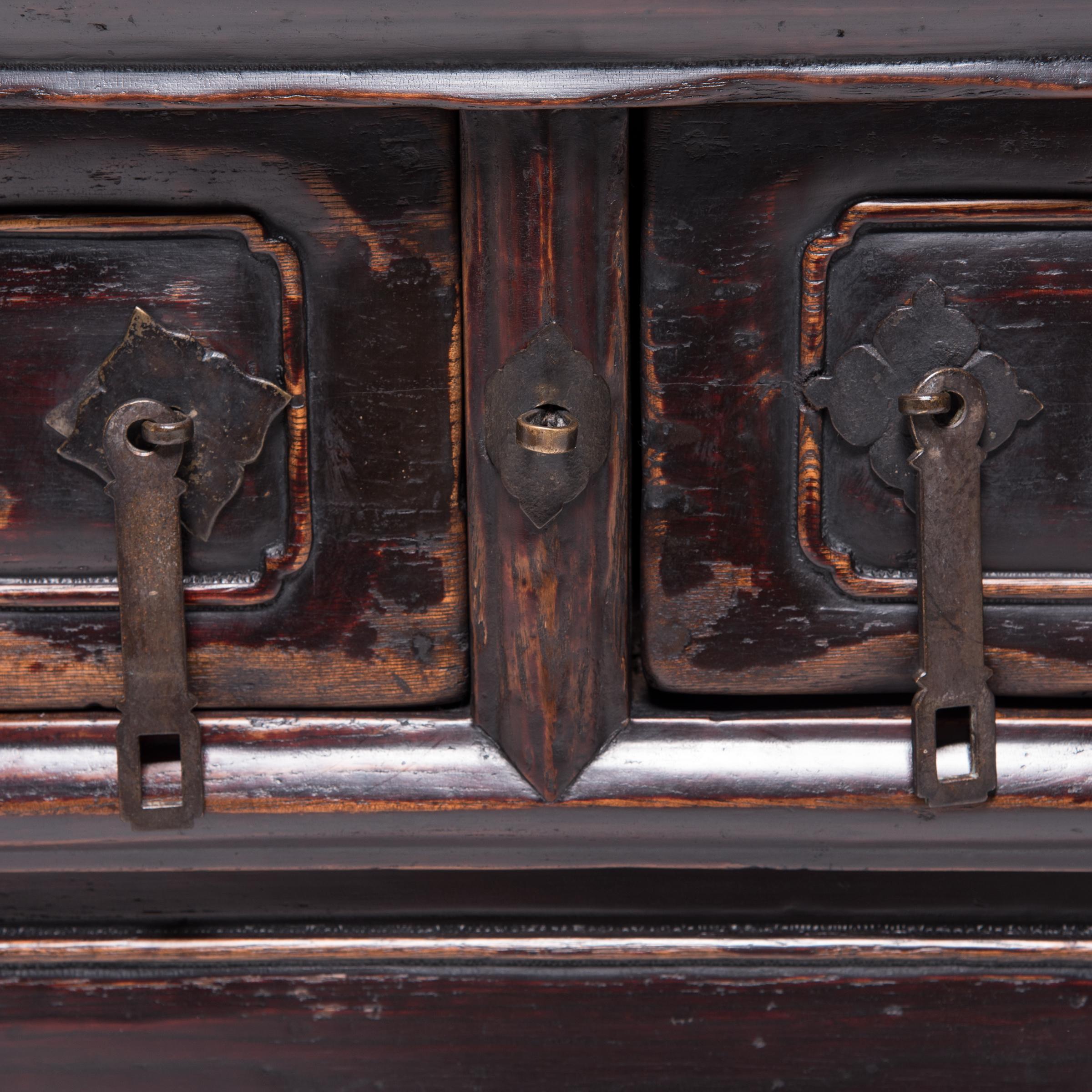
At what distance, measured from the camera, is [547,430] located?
1.45 ft

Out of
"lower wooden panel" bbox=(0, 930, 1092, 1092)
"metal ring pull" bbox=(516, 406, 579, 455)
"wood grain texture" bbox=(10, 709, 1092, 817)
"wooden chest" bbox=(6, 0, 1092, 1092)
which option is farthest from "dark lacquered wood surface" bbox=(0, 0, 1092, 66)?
"lower wooden panel" bbox=(0, 930, 1092, 1092)

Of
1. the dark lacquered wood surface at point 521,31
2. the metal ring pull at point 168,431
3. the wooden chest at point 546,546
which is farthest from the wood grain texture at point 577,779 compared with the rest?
the dark lacquered wood surface at point 521,31

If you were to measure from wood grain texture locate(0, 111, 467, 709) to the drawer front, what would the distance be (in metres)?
0.11

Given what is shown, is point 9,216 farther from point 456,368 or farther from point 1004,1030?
point 1004,1030

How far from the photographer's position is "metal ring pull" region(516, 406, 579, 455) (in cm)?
44

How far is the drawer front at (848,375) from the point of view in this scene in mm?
454

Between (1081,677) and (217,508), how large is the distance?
0.45m

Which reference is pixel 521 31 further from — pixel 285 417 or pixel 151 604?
pixel 151 604

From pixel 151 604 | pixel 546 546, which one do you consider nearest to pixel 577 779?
pixel 546 546

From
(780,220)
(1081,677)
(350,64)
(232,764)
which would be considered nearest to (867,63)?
(780,220)

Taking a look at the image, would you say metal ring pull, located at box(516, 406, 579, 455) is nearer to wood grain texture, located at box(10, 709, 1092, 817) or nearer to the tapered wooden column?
the tapered wooden column

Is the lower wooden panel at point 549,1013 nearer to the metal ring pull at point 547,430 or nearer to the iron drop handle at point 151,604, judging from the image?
the iron drop handle at point 151,604

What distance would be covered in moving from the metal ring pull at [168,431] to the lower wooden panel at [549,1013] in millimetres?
289

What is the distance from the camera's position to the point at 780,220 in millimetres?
462
